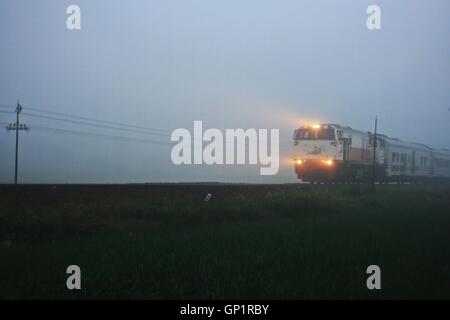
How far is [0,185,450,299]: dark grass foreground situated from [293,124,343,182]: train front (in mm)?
10219

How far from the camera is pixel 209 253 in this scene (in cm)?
792

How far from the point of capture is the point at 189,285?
623cm

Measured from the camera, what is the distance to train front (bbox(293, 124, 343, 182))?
83.1 ft

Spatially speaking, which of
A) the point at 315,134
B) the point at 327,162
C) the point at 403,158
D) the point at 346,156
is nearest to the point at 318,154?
the point at 327,162

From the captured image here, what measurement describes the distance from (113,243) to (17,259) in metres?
1.82

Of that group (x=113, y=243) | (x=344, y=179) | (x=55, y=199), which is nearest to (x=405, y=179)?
(x=344, y=179)

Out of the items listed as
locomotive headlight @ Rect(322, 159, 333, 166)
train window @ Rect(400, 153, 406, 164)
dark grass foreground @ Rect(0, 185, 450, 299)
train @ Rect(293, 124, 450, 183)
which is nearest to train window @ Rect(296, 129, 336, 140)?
train @ Rect(293, 124, 450, 183)

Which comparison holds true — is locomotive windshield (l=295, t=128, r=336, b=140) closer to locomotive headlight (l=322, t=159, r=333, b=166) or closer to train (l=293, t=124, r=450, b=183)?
train (l=293, t=124, r=450, b=183)

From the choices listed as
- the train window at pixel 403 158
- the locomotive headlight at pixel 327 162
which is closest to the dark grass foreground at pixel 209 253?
the locomotive headlight at pixel 327 162

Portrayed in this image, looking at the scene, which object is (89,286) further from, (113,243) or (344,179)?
(344,179)

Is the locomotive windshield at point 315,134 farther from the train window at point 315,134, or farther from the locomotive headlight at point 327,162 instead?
the locomotive headlight at point 327,162

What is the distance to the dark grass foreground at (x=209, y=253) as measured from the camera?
6.13 meters

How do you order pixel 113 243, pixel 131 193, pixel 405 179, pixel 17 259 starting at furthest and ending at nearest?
pixel 405 179 → pixel 131 193 → pixel 113 243 → pixel 17 259
